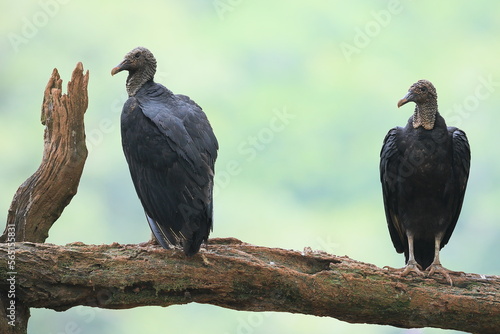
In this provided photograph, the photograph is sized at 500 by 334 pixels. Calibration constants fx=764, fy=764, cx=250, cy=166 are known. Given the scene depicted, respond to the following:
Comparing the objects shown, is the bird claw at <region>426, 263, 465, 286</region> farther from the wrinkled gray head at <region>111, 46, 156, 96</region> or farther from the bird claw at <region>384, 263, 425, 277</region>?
the wrinkled gray head at <region>111, 46, 156, 96</region>

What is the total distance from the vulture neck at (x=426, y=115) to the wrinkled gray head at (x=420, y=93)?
0.12ft

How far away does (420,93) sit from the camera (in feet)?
19.6

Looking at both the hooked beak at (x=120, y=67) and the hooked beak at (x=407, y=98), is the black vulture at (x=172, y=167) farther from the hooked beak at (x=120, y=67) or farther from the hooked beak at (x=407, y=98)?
the hooked beak at (x=407, y=98)

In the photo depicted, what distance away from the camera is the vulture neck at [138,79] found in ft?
18.9

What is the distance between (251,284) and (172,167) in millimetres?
928

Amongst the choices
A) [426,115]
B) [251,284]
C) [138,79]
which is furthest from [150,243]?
[426,115]

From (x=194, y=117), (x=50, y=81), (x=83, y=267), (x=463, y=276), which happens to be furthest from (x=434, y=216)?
(x=50, y=81)

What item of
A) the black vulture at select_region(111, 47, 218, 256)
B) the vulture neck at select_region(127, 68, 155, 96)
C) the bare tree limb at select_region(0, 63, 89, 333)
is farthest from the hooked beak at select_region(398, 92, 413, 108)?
the bare tree limb at select_region(0, 63, 89, 333)

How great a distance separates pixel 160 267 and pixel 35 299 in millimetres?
804

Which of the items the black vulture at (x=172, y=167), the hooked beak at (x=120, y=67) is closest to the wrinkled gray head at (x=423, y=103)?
the black vulture at (x=172, y=167)

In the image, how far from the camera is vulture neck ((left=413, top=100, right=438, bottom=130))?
5.89 m

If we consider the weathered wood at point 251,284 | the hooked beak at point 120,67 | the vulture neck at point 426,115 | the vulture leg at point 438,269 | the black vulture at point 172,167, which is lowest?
the weathered wood at point 251,284

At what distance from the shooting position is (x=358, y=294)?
514 centimetres

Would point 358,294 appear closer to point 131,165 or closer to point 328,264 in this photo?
point 328,264
